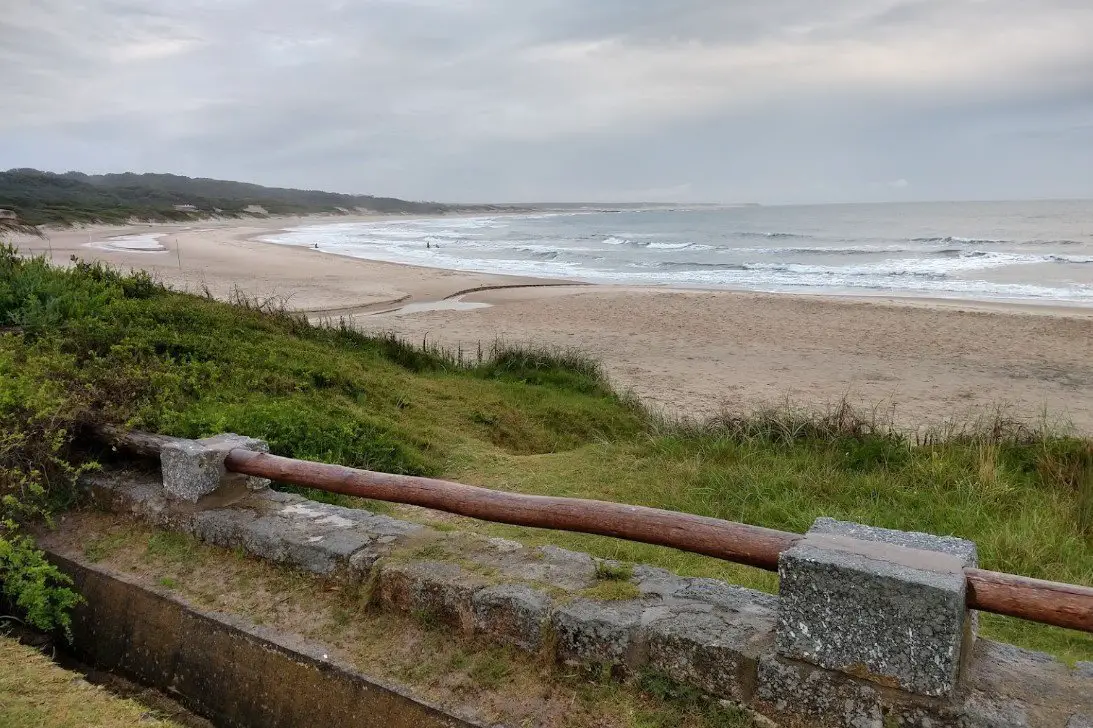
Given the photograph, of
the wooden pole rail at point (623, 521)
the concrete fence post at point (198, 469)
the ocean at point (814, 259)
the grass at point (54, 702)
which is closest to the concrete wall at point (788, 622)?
the wooden pole rail at point (623, 521)

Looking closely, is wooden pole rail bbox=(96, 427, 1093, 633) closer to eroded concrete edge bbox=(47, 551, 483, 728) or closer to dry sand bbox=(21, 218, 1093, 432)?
eroded concrete edge bbox=(47, 551, 483, 728)

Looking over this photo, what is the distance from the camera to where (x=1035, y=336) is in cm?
1516

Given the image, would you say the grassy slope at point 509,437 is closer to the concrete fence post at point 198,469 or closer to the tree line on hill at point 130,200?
the concrete fence post at point 198,469

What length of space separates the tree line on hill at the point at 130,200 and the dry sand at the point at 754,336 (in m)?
26.0

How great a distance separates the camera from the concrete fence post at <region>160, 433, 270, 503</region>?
12.9 ft

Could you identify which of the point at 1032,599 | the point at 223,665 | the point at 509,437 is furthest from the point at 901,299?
the point at 223,665

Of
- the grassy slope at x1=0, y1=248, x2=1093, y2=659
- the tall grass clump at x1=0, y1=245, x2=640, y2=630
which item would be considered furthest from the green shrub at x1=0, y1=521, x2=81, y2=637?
the grassy slope at x1=0, y1=248, x2=1093, y2=659

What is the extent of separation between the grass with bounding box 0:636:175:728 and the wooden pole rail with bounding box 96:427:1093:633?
1.21m

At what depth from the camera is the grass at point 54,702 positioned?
8.82 feet

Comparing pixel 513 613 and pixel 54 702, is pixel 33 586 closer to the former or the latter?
pixel 54 702

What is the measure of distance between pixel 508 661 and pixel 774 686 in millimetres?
999

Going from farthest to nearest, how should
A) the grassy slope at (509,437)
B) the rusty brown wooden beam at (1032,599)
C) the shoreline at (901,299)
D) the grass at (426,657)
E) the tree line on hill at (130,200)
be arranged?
the tree line on hill at (130,200), the shoreline at (901,299), the grassy slope at (509,437), the grass at (426,657), the rusty brown wooden beam at (1032,599)

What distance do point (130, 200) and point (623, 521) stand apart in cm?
8394

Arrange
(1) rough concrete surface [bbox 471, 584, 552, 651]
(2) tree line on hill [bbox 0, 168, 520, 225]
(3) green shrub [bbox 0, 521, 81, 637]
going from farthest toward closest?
(2) tree line on hill [bbox 0, 168, 520, 225], (3) green shrub [bbox 0, 521, 81, 637], (1) rough concrete surface [bbox 471, 584, 552, 651]
